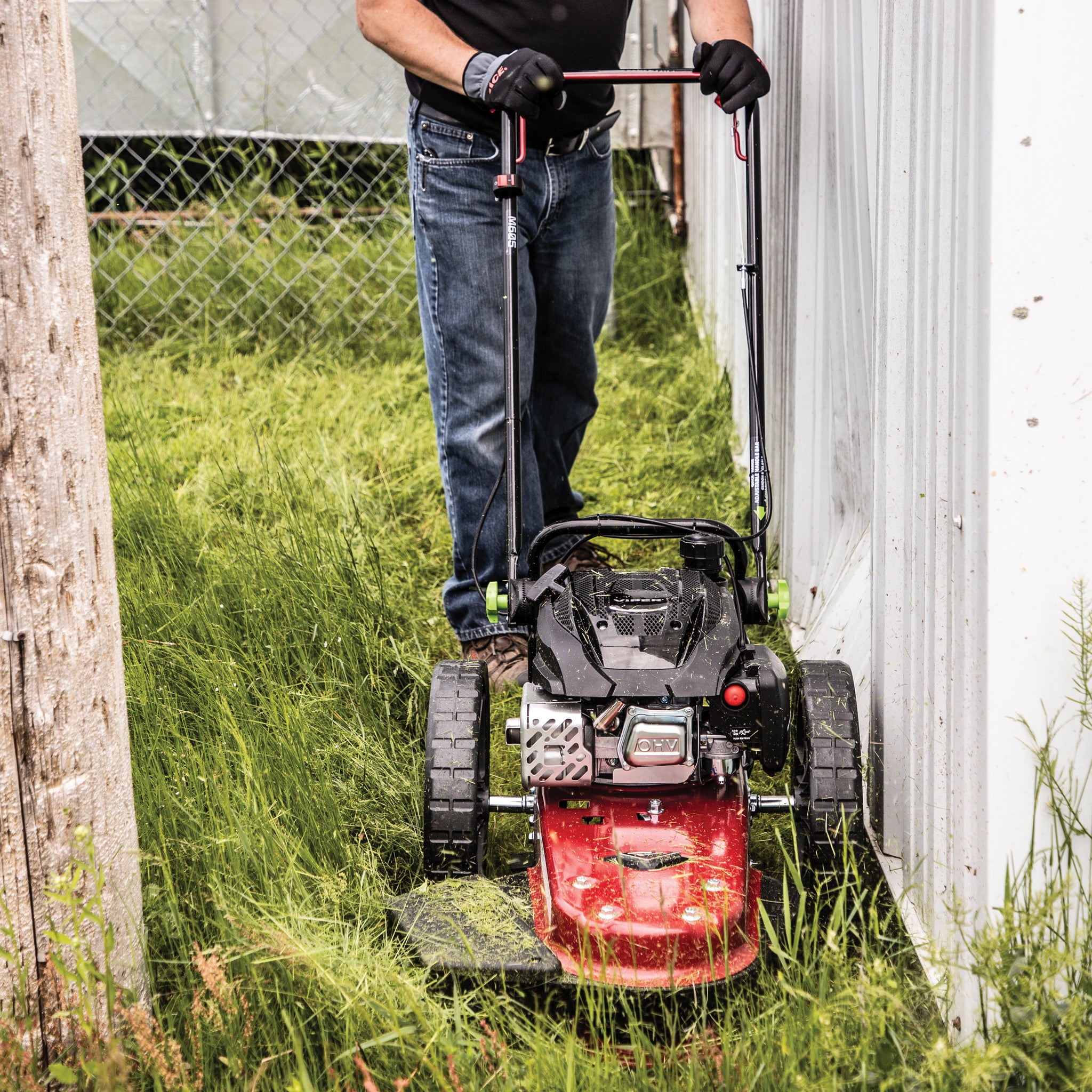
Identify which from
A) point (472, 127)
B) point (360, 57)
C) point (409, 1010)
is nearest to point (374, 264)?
point (360, 57)

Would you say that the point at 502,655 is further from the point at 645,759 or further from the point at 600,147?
the point at 600,147

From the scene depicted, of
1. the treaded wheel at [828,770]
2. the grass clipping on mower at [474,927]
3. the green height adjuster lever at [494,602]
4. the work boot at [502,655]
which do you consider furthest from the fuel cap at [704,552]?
the work boot at [502,655]

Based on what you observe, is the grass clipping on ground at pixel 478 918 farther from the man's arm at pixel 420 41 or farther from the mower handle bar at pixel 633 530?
the man's arm at pixel 420 41

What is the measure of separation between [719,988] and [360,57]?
4.77m

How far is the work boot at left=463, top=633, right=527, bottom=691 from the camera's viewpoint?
281cm

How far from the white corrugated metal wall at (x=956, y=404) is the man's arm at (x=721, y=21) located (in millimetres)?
176

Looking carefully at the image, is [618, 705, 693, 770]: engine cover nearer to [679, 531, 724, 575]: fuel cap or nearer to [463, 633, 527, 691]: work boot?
[679, 531, 724, 575]: fuel cap

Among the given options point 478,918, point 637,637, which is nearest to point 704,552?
point 637,637

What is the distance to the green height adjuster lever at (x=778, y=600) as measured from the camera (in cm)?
216

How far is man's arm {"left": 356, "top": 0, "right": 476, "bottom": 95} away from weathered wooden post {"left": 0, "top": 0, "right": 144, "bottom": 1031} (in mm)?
1050

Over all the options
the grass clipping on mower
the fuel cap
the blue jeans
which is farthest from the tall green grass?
the fuel cap

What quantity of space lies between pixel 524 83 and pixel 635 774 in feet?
4.08

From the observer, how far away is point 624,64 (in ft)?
17.9

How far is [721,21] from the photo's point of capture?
2.63 m
